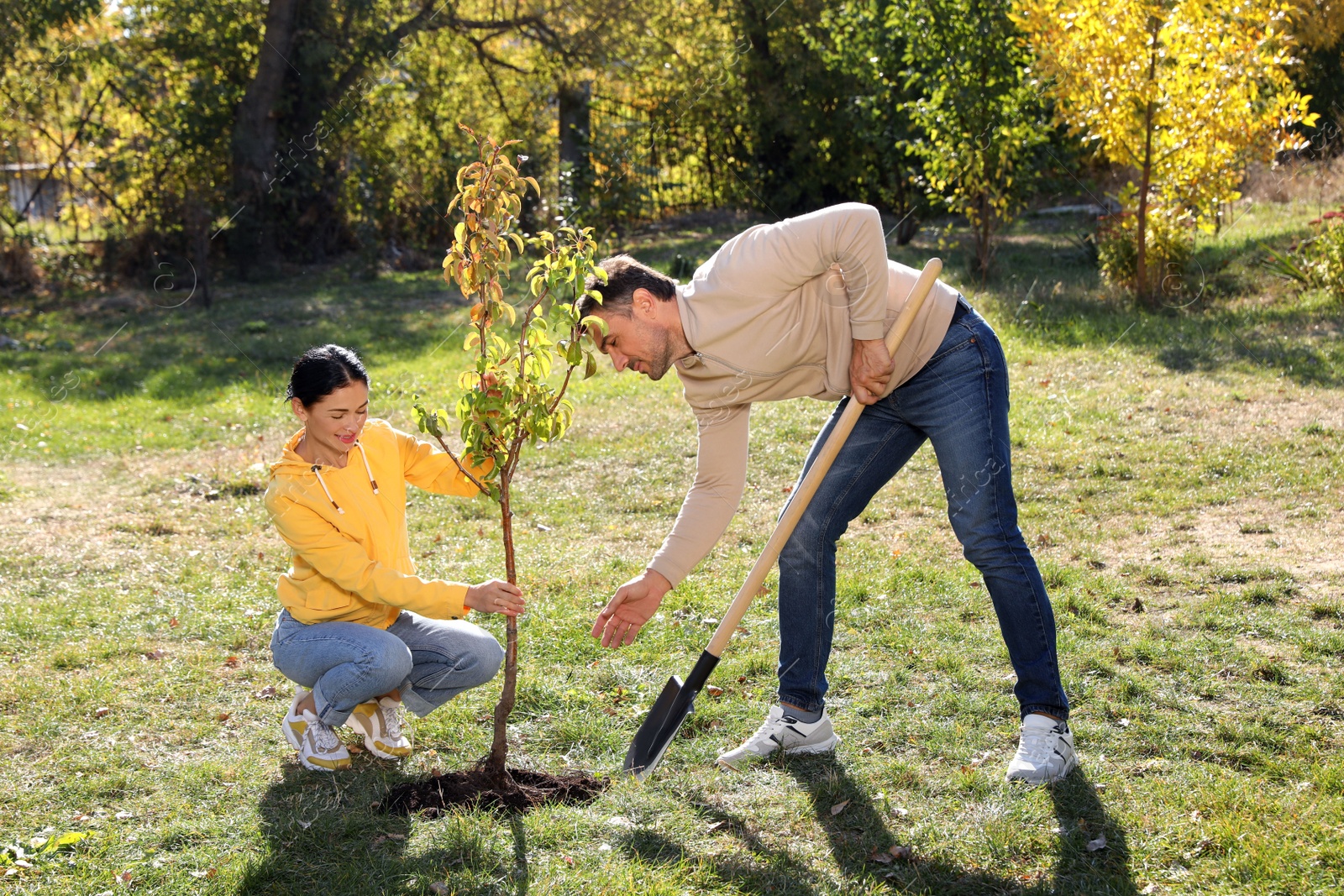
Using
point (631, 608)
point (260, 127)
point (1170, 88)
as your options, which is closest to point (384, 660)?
point (631, 608)

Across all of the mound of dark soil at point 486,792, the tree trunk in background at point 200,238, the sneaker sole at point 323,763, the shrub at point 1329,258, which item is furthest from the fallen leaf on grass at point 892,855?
the tree trunk in background at point 200,238

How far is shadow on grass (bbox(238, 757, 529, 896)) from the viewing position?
300 centimetres

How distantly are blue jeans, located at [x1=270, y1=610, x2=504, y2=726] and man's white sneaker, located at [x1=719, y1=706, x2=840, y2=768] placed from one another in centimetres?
84

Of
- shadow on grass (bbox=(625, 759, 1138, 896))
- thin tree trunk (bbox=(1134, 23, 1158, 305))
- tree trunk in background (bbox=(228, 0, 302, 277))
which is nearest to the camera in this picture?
shadow on grass (bbox=(625, 759, 1138, 896))

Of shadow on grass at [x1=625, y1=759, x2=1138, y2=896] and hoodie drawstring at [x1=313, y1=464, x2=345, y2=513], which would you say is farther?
hoodie drawstring at [x1=313, y1=464, x2=345, y2=513]

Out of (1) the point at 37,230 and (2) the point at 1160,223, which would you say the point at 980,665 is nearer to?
(2) the point at 1160,223

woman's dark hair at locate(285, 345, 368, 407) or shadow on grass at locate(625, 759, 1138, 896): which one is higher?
woman's dark hair at locate(285, 345, 368, 407)

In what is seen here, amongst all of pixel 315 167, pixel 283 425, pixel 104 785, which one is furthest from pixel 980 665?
pixel 315 167

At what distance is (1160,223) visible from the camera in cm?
1000

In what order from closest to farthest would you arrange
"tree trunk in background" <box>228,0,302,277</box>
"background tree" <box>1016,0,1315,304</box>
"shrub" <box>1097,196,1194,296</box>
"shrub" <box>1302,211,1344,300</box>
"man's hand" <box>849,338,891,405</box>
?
"man's hand" <box>849,338,891,405</box> < "background tree" <box>1016,0,1315,304</box> < "shrub" <box>1302,211,1344,300</box> < "shrub" <box>1097,196,1194,296</box> < "tree trunk in background" <box>228,0,302,277</box>

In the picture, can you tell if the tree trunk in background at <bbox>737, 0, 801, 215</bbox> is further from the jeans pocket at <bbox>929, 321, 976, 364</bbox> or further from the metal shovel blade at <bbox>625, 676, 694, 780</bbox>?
the metal shovel blade at <bbox>625, 676, 694, 780</bbox>

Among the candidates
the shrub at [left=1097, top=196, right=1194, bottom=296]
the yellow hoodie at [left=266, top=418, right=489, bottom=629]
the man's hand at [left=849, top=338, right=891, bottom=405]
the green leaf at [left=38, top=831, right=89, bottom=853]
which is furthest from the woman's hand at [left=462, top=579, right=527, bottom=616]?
the shrub at [left=1097, top=196, right=1194, bottom=296]

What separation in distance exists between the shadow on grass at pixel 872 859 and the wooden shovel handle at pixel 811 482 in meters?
0.54

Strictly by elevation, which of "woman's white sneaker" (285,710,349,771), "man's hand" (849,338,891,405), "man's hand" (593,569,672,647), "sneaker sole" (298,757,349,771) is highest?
"man's hand" (849,338,891,405)
